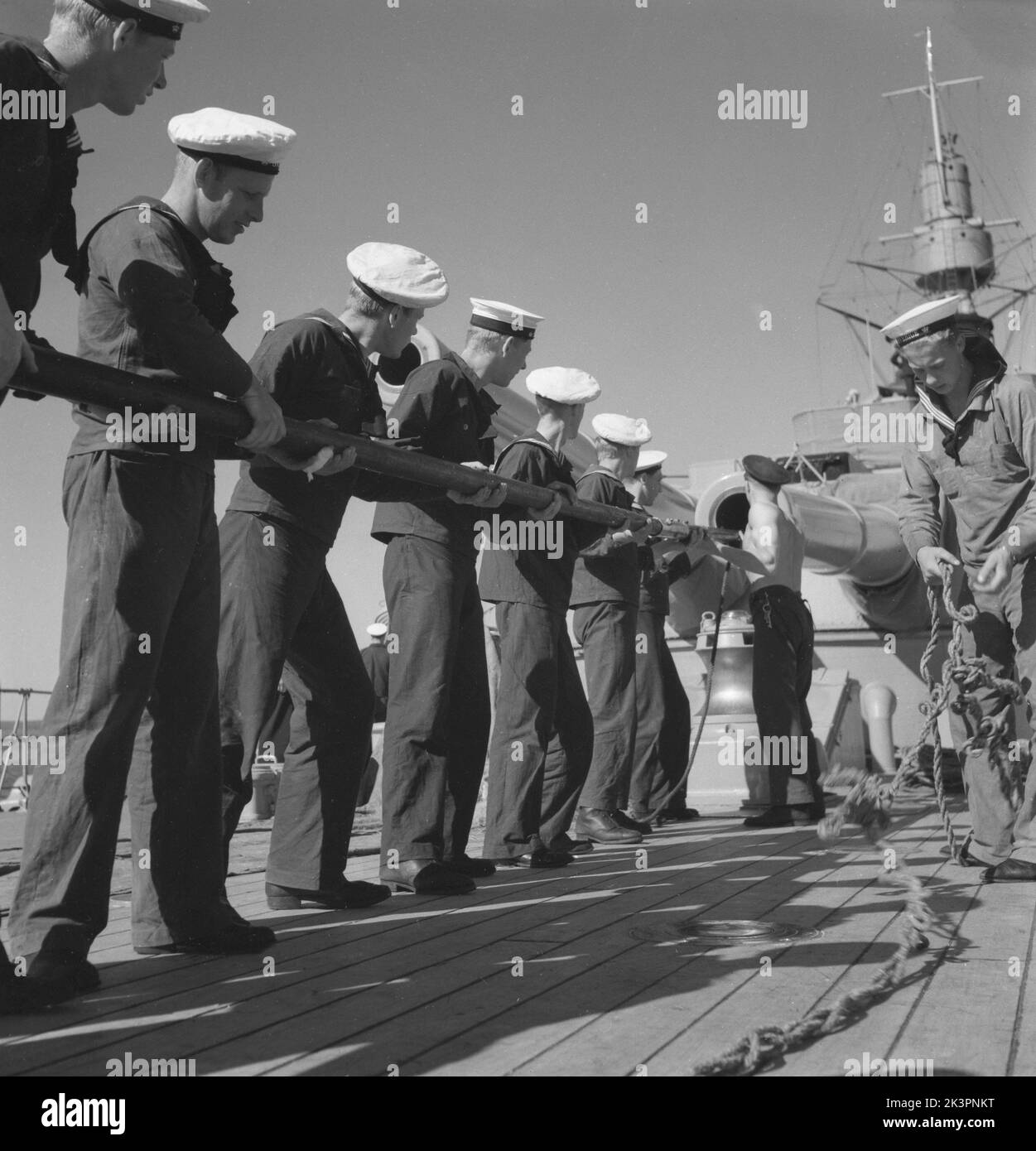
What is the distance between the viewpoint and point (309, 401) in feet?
12.7

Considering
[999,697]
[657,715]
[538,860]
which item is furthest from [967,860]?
[657,715]

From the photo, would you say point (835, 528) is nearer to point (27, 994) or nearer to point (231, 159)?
point (231, 159)

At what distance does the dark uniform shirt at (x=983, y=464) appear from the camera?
4523mm

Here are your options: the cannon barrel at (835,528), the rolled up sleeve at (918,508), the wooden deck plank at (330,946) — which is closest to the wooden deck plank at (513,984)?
the wooden deck plank at (330,946)

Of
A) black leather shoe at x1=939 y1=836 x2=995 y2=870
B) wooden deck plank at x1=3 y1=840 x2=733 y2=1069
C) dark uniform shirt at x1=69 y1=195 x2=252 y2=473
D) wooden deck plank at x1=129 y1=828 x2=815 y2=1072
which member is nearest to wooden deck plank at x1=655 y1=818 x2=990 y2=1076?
wooden deck plank at x1=129 y1=828 x2=815 y2=1072

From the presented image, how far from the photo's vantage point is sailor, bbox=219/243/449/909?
12.0ft

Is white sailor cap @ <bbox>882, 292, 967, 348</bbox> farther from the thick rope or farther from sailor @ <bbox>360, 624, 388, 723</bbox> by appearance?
sailor @ <bbox>360, 624, 388, 723</bbox>

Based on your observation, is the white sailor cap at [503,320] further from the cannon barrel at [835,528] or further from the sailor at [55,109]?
the cannon barrel at [835,528]

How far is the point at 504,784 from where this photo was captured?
5129mm

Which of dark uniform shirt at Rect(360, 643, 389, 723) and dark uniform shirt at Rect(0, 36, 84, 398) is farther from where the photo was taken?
dark uniform shirt at Rect(360, 643, 389, 723)

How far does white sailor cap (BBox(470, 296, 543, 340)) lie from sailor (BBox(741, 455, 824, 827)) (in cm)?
253

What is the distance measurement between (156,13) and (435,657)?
2.31 metres

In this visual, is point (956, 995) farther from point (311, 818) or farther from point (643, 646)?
point (643, 646)
